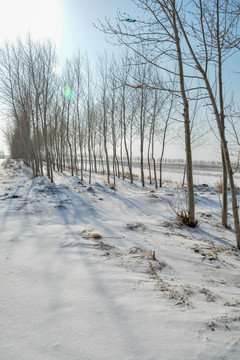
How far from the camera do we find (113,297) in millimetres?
1672

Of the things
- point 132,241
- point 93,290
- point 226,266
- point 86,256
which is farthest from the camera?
point 132,241

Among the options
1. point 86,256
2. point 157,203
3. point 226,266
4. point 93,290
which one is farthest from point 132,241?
point 157,203

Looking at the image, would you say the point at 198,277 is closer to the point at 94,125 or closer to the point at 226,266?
the point at 226,266

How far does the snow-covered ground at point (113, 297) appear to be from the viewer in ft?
3.86

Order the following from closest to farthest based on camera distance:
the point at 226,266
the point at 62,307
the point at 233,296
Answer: the point at 62,307 → the point at 233,296 → the point at 226,266

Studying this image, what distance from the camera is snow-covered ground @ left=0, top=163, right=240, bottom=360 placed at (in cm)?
118

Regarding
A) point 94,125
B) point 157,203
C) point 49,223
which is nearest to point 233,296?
point 49,223

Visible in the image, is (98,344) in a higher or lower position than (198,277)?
higher

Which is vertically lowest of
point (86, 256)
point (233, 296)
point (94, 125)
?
point (233, 296)

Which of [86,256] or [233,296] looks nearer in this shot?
[233,296]

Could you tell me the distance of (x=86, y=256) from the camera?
2.51 m

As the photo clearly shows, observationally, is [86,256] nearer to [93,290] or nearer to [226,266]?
[93,290]

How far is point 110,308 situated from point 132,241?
6.15 ft

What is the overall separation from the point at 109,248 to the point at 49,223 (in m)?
1.89
